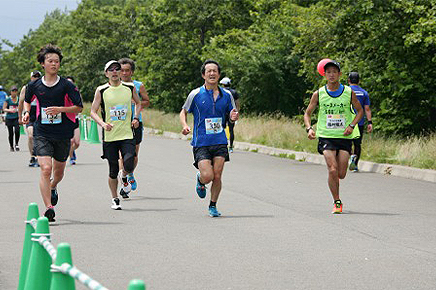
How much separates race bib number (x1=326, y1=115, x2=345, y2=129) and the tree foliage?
322 inches

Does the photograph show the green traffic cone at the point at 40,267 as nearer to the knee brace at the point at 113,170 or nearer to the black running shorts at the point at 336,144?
the knee brace at the point at 113,170

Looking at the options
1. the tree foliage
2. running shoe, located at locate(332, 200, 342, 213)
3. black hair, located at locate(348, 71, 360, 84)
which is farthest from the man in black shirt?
the tree foliage

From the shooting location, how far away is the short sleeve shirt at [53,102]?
33.3ft

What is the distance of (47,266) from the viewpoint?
4.87 meters

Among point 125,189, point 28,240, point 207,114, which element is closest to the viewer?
point 28,240

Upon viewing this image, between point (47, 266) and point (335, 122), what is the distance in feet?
22.9

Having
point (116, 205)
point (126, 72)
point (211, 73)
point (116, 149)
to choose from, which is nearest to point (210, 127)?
point (211, 73)

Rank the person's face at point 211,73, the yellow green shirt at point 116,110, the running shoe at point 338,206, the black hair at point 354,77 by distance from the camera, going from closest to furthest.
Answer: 1. the person's face at point 211,73
2. the running shoe at point 338,206
3. the yellow green shirt at point 116,110
4. the black hair at point 354,77

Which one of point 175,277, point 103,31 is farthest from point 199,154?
point 103,31

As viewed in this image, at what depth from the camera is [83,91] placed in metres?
72.6

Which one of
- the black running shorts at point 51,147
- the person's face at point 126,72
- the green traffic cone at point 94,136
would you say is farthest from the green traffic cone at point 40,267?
the green traffic cone at point 94,136

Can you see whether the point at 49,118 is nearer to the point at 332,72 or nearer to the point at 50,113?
the point at 50,113

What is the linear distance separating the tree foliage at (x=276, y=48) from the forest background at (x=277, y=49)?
37 mm

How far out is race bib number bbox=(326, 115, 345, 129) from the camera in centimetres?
1133
